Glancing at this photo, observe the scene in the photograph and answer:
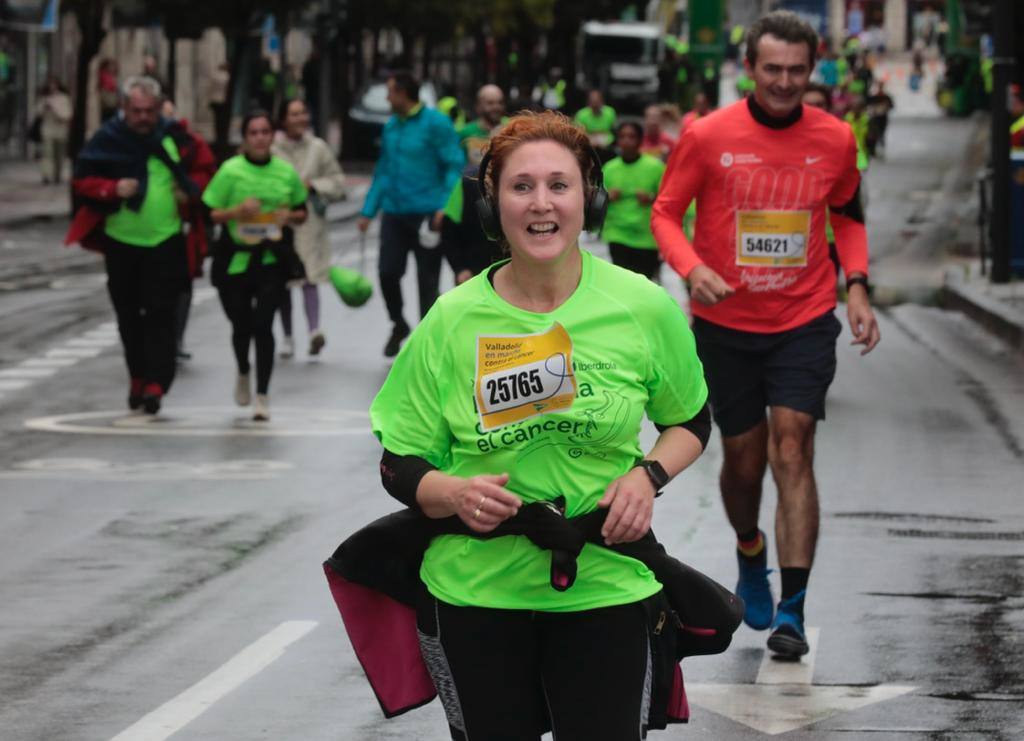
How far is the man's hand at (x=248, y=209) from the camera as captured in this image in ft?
45.8

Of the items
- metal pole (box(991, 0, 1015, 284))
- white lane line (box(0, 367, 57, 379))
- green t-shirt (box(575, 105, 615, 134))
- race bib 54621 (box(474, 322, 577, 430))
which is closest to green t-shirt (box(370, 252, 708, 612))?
race bib 54621 (box(474, 322, 577, 430))

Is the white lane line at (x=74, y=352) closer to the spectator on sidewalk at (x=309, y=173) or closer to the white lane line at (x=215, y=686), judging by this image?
the spectator on sidewalk at (x=309, y=173)

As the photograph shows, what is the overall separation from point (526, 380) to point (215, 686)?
3.14 meters

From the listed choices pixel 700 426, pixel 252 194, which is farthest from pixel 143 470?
pixel 700 426

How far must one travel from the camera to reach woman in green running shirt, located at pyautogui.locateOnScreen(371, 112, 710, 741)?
4.41 m

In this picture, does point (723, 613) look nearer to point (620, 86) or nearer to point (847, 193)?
point (847, 193)

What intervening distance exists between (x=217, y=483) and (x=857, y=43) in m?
84.7

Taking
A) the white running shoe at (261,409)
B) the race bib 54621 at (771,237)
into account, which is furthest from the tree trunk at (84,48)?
the race bib 54621 at (771,237)

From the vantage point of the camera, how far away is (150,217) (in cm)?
1398

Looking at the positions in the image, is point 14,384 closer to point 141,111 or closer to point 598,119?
point 141,111

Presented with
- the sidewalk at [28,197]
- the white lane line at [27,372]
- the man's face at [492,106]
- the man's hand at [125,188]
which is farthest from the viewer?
the sidewalk at [28,197]

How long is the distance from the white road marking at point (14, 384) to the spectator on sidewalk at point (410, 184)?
8.54ft

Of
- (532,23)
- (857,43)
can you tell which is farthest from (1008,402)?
(857,43)

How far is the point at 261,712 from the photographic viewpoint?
698 cm
